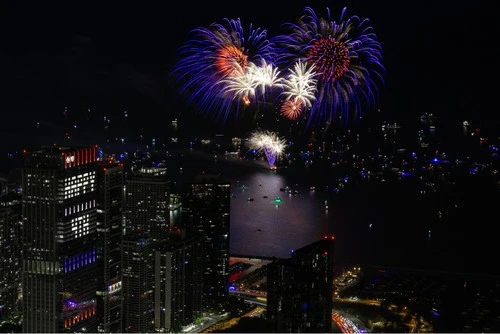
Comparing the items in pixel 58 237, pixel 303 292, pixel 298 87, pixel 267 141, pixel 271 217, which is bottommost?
pixel 271 217

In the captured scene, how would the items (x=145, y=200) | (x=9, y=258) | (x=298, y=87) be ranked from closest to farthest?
1. (x=298, y=87)
2. (x=9, y=258)
3. (x=145, y=200)

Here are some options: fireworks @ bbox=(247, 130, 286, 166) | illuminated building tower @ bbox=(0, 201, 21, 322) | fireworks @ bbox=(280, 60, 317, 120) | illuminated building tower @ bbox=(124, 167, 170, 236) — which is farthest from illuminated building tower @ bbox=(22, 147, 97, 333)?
fireworks @ bbox=(247, 130, 286, 166)

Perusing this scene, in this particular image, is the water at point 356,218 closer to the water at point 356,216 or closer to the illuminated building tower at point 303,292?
the water at point 356,216

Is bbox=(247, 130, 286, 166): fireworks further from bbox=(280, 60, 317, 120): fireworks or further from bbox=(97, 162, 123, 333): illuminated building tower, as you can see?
bbox=(280, 60, 317, 120): fireworks

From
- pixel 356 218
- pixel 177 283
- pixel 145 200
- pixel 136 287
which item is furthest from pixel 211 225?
pixel 356 218

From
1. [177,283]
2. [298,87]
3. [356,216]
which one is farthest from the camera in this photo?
[356,216]

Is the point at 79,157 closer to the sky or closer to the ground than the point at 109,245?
closer to the sky

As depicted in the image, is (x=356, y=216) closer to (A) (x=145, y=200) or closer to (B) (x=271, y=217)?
(B) (x=271, y=217)
